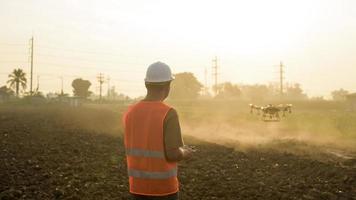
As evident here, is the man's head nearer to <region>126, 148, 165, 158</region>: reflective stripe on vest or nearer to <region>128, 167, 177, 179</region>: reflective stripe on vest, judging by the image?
<region>126, 148, 165, 158</region>: reflective stripe on vest

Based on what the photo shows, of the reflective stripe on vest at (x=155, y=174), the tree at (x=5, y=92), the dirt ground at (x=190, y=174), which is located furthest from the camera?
the tree at (x=5, y=92)

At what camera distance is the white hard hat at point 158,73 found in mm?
4223

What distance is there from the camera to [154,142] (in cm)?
403

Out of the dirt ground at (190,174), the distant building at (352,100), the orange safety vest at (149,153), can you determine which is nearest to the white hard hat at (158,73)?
the orange safety vest at (149,153)

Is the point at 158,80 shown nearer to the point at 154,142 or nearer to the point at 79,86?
the point at 154,142

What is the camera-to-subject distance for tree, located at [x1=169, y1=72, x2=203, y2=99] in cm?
10838

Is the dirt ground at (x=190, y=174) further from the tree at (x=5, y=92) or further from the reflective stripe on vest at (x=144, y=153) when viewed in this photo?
the tree at (x=5, y=92)

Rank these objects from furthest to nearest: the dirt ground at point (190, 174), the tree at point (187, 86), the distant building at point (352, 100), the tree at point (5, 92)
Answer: the tree at point (187, 86) < the tree at point (5, 92) < the distant building at point (352, 100) < the dirt ground at point (190, 174)

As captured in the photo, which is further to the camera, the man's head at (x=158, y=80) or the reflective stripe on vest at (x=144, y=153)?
the man's head at (x=158, y=80)

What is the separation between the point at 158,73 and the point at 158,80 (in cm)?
7

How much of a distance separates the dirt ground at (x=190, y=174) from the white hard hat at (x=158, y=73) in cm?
508

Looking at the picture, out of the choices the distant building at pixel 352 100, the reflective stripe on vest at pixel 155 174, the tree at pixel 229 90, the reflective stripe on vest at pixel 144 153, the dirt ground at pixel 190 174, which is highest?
the tree at pixel 229 90

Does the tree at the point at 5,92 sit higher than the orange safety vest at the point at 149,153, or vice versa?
the tree at the point at 5,92

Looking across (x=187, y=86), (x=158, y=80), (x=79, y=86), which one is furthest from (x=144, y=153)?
(x=79, y=86)
